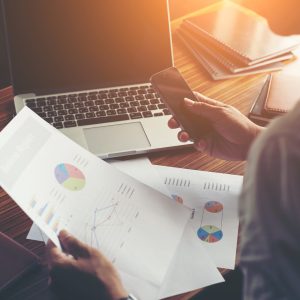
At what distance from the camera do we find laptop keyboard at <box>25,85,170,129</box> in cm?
100

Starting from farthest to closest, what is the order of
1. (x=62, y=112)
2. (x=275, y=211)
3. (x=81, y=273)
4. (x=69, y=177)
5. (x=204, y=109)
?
(x=62, y=112) < (x=204, y=109) < (x=69, y=177) < (x=81, y=273) < (x=275, y=211)

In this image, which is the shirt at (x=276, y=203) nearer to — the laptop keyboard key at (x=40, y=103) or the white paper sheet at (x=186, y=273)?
the white paper sheet at (x=186, y=273)

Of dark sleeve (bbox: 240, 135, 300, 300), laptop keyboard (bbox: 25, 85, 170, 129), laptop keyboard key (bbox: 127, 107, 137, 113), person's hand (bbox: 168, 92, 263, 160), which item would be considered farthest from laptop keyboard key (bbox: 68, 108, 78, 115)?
dark sleeve (bbox: 240, 135, 300, 300)

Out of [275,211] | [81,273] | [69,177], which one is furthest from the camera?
[69,177]

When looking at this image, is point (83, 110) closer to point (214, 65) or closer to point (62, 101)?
point (62, 101)

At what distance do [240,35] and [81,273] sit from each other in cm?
78

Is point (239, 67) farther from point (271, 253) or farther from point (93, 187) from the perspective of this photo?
point (271, 253)

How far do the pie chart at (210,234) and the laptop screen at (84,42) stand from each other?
43cm

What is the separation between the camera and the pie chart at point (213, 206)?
838 millimetres

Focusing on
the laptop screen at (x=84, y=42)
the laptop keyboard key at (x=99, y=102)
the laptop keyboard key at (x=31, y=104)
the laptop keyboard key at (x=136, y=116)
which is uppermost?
the laptop screen at (x=84, y=42)

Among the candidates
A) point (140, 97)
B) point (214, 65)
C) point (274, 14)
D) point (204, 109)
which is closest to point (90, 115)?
point (140, 97)

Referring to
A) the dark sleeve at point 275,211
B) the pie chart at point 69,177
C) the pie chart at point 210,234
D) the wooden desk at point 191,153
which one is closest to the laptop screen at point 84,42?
the wooden desk at point 191,153

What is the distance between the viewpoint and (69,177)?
2.59 ft

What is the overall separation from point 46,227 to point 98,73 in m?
0.47
